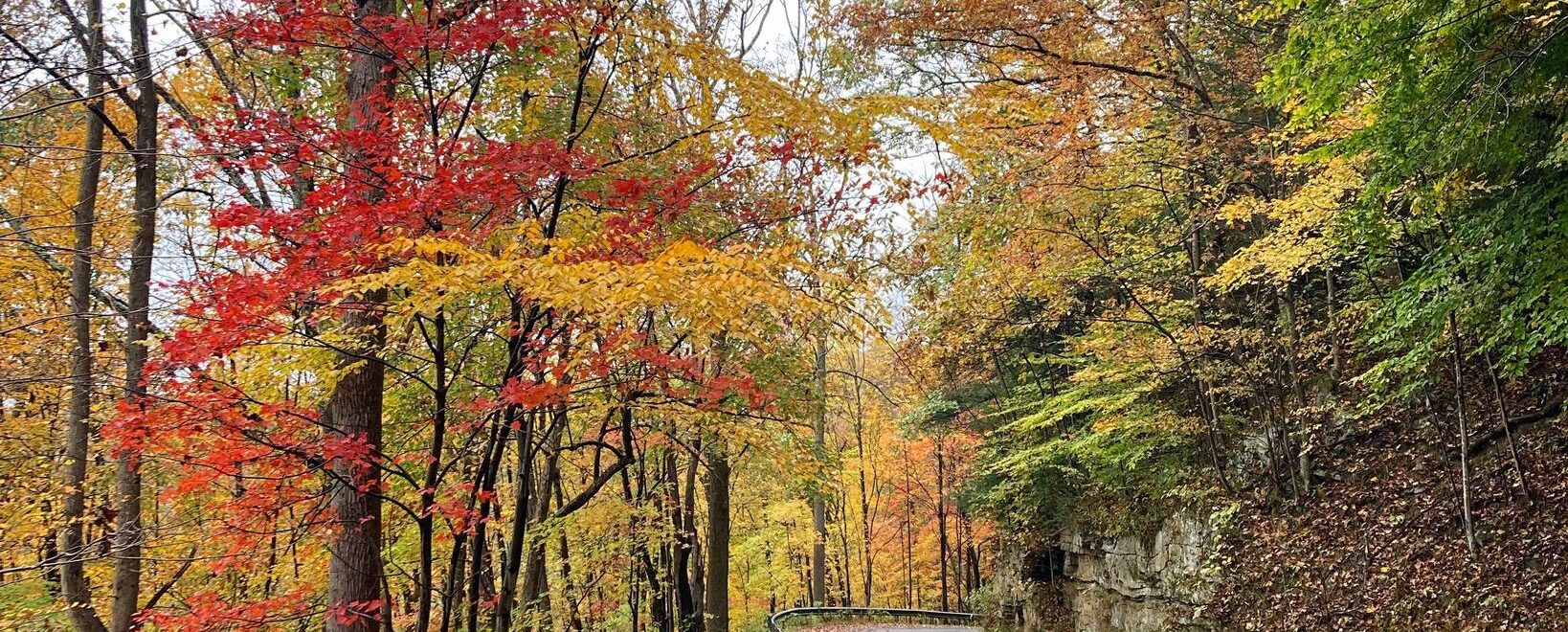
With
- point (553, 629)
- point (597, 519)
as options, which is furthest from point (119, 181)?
point (553, 629)

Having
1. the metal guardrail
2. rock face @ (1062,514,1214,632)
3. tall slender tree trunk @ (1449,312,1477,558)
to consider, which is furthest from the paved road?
tall slender tree trunk @ (1449,312,1477,558)

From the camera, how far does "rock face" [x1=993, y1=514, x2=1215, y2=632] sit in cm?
1055

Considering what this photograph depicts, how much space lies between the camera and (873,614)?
19203 millimetres

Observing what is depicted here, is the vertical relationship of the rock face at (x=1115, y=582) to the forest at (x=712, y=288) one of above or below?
below

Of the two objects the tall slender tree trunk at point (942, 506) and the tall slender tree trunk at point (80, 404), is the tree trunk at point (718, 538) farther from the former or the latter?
the tall slender tree trunk at point (942, 506)

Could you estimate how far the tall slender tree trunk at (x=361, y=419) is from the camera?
505cm

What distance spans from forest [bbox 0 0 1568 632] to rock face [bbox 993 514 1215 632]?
0.34 ft

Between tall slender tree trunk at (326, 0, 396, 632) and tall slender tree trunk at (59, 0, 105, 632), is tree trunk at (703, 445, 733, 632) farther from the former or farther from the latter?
tall slender tree trunk at (59, 0, 105, 632)

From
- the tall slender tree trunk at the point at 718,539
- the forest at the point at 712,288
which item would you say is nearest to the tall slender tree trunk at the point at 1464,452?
the forest at the point at 712,288

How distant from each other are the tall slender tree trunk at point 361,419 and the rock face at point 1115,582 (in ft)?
31.7

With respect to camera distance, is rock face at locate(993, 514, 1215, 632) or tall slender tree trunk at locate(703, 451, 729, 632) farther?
rock face at locate(993, 514, 1215, 632)

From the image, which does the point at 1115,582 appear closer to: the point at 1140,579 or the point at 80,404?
the point at 1140,579

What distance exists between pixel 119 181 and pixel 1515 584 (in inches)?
601

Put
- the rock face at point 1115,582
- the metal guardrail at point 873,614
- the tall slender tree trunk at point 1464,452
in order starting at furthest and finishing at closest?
the metal guardrail at point 873,614 < the rock face at point 1115,582 < the tall slender tree trunk at point 1464,452
